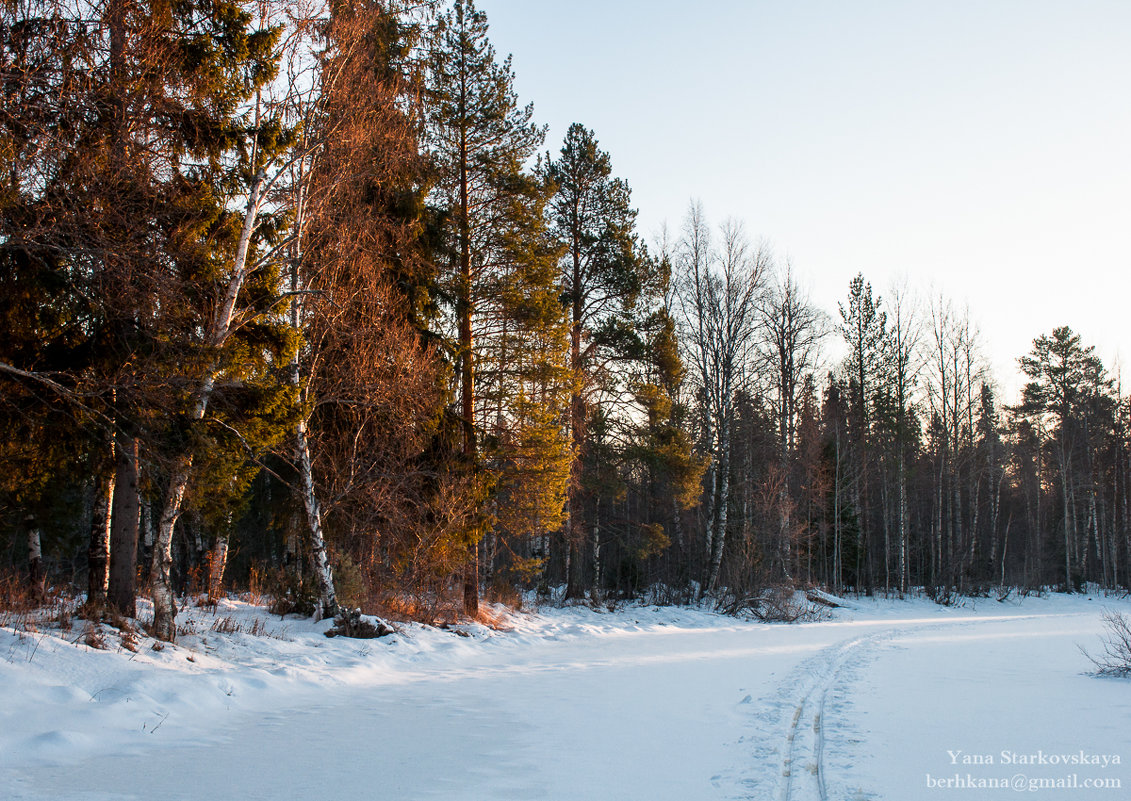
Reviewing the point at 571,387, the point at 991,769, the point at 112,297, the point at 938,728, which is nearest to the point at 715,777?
the point at 991,769

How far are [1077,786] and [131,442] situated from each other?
10.6 metres

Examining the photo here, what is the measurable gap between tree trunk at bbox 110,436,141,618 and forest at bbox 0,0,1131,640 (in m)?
0.04

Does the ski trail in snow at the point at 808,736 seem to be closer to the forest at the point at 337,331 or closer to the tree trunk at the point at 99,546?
the forest at the point at 337,331

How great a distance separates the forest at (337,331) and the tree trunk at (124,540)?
4 centimetres

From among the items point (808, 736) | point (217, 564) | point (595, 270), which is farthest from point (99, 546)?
point (595, 270)

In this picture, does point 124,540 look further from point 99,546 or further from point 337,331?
point 337,331

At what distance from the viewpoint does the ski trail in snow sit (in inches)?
195

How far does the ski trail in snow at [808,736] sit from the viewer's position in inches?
195

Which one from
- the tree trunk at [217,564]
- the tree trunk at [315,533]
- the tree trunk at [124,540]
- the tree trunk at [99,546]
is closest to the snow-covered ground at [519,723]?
the tree trunk at [315,533]

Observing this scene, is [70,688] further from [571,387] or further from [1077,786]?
[571,387]

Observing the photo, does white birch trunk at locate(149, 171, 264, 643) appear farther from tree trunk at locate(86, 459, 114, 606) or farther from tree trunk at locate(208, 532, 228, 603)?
tree trunk at locate(208, 532, 228, 603)

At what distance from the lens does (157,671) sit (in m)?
7.62

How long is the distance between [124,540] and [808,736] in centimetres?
942

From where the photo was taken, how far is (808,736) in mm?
6500
